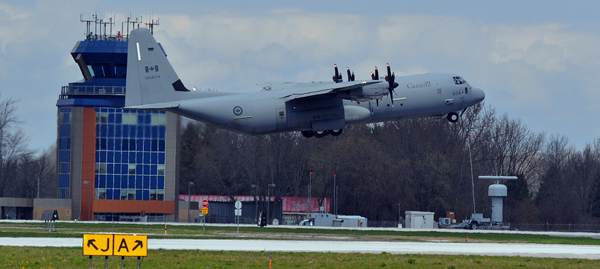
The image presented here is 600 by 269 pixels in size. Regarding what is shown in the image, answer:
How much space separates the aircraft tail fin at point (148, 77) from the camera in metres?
57.2

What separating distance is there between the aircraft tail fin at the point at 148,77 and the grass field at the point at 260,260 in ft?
58.7

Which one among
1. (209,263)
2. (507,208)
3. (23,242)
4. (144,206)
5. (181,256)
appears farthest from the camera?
(507,208)

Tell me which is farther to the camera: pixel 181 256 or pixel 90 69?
pixel 90 69

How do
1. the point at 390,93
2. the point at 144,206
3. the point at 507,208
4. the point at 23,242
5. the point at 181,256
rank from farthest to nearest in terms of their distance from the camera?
the point at 507,208
the point at 144,206
the point at 390,93
the point at 23,242
the point at 181,256

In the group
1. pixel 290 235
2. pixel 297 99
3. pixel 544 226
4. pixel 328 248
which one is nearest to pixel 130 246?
pixel 328 248

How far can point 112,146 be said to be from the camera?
329 ft

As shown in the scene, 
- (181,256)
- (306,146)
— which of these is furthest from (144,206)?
(181,256)

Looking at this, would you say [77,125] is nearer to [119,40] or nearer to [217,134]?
[119,40]

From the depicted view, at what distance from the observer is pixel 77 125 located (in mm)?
99688

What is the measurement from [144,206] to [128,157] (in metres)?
6.58

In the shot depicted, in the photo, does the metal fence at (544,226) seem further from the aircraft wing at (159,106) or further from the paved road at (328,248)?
the paved road at (328,248)

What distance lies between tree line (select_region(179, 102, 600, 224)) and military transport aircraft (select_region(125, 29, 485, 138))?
52802 millimetres

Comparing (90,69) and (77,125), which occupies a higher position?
(90,69)

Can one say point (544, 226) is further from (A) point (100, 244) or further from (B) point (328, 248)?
(A) point (100, 244)
